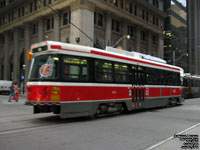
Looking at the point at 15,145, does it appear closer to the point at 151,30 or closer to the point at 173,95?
the point at 173,95

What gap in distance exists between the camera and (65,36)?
105 ft

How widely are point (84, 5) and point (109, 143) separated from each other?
1009 inches

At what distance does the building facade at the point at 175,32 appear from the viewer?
2183 inches

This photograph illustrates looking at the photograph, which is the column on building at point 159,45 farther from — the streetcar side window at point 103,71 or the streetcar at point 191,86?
the streetcar side window at point 103,71

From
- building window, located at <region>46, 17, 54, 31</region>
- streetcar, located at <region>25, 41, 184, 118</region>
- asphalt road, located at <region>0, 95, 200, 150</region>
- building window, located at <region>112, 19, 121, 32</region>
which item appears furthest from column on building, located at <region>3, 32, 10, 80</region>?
asphalt road, located at <region>0, 95, 200, 150</region>

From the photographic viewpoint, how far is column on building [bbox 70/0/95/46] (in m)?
28.4

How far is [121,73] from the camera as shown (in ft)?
36.5

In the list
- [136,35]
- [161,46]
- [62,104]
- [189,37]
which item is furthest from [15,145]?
[189,37]

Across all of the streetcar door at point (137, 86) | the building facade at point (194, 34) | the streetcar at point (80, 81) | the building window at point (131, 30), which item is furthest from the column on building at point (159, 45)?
the streetcar at point (80, 81)

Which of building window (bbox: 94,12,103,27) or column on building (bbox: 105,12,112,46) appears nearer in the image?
building window (bbox: 94,12,103,27)

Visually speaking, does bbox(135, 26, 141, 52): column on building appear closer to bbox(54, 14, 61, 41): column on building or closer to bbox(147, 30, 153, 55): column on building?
bbox(147, 30, 153, 55): column on building

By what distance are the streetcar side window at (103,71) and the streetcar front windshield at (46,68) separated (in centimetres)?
202

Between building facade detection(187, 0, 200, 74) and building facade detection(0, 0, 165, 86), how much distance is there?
22503mm

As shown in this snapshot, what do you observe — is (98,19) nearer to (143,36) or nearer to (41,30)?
(41,30)
